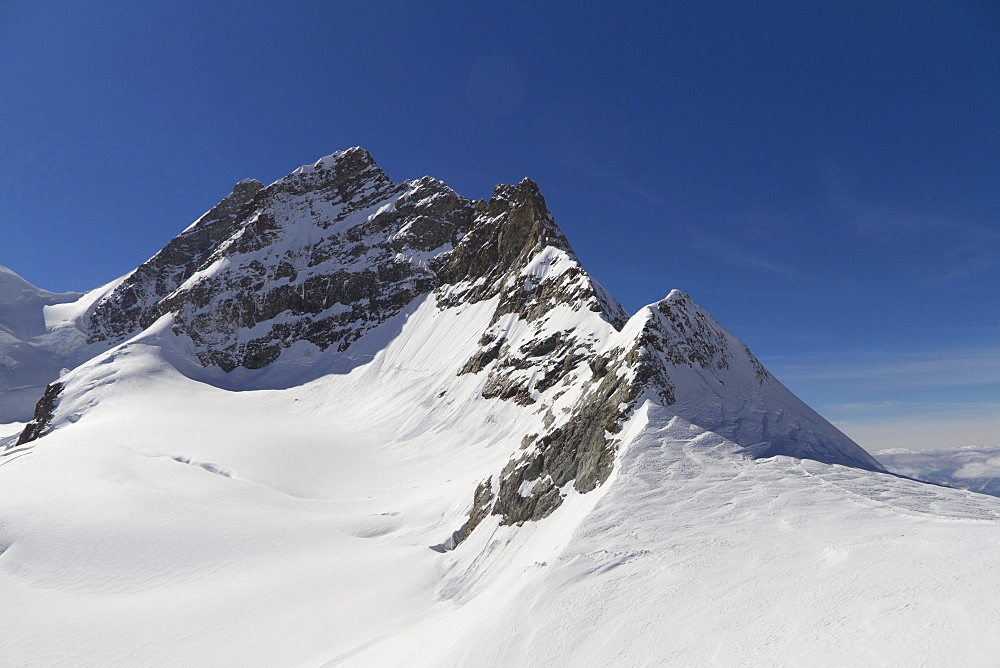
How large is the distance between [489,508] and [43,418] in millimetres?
77199

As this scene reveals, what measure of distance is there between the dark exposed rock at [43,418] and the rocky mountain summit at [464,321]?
0.50 m

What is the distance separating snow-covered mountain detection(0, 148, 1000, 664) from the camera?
9.96 m

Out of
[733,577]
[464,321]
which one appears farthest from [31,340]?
[733,577]

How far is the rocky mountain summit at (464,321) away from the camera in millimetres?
18438

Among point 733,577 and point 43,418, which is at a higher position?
point 43,418

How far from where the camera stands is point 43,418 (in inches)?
2547

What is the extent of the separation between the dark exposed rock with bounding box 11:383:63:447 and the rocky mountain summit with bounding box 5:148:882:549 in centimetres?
50

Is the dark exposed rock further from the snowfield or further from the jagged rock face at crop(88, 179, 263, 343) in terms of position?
the snowfield

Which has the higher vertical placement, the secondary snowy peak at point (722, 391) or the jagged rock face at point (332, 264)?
the jagged rock face at point (332, 264)

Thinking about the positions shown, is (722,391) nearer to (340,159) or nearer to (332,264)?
(332,264)

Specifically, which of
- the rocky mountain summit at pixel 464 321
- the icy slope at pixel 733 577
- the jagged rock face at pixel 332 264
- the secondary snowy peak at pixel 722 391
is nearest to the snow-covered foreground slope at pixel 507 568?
the icy slope at pixel 733 577

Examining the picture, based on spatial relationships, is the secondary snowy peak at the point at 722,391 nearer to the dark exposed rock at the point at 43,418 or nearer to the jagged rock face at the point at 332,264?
the jagged rock face at the point at 332,264

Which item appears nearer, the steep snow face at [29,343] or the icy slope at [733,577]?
the icy slope at [733,577]

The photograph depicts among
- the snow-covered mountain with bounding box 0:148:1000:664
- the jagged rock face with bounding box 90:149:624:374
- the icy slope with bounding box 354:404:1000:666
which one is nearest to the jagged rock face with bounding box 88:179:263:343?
the jagged rock face with bounding box 90:149:624:374
